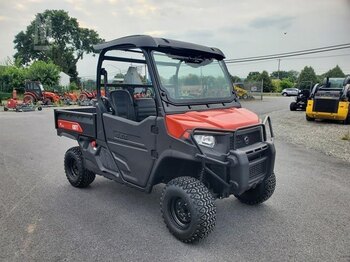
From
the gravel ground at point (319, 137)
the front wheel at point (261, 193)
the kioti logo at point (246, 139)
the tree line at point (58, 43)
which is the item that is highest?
the tree line at point (58, 43)

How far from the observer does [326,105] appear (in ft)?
44.7

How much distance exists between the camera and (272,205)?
4.32m

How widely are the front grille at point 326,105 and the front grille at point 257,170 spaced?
1158 centimetres

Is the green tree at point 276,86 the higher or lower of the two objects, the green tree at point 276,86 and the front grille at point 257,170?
the lower

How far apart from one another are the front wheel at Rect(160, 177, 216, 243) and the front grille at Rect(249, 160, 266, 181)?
0.55 m

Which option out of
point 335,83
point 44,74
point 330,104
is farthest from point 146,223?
point 44,74

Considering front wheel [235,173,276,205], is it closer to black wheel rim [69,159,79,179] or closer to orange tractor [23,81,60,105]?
black wheel rim [69,159,79,179]

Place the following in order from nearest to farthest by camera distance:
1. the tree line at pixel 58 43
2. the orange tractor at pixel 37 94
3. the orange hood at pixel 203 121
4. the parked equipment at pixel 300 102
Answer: the orange hood at pixel 203 121 < the parked equipment at pixel 300 102 < the orange tractor at pixel 37 94 < the tree line at pixel 58 43

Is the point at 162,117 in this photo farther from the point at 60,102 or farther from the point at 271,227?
the point at 60,102

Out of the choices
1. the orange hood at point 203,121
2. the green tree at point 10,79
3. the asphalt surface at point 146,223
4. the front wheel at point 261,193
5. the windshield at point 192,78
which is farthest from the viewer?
the green tree at point 10,79

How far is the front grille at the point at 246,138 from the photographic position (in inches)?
126

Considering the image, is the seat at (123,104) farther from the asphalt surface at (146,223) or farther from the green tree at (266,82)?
Answer: the green tree at (266,82)

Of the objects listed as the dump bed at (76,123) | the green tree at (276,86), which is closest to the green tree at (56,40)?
the green tree at (276,86)

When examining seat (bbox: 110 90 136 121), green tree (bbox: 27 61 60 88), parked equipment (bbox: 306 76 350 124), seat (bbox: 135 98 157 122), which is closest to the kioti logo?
seat (bbox: 135 98 157 122)
